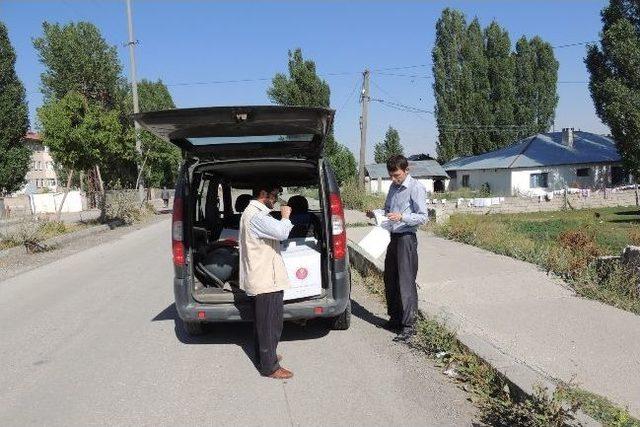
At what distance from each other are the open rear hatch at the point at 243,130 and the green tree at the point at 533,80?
5245cm

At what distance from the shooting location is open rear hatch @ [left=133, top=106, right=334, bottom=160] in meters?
4.79

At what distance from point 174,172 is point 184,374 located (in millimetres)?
59968

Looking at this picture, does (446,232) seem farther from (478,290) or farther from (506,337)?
(506,337)

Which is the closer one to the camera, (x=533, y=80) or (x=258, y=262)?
(x=258, y=262)

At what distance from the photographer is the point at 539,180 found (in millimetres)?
46031

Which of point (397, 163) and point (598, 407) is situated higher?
point (397, 163)

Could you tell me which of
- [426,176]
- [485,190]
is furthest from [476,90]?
[485,190]

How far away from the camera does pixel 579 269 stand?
7.66m

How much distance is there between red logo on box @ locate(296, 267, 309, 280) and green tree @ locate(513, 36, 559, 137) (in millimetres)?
53161

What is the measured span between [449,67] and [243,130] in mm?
52669

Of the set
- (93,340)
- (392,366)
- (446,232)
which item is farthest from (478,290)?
(446,232)

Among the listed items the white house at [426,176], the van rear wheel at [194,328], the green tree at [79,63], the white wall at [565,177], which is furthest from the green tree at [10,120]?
the white wall at [565,177]

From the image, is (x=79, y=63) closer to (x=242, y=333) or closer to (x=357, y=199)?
(x=357, y=199)

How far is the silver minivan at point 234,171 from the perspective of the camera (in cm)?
496
